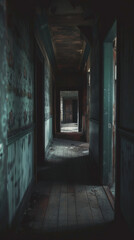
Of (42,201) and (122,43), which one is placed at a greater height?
(122,43)

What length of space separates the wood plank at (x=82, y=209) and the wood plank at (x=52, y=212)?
0.27 meters

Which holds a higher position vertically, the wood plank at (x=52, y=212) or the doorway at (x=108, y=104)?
the doorway at (x=108, y=104)

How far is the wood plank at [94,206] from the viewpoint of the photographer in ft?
7.33

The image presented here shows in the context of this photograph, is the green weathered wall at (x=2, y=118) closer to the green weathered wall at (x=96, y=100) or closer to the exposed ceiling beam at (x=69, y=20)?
the green weathered wall at (x=96, y=100)

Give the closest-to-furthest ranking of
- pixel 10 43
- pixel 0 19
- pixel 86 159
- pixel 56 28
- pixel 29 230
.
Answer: pixel 0 19 < pixel 10 43 < pixel 29 230 < pixel 56 28 < pixel 86 159

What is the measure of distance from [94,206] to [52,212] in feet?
1.88

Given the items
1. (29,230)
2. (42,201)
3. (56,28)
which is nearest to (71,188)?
(42,201)

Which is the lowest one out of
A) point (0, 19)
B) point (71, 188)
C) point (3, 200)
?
point (71, 188)

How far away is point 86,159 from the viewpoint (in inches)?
202

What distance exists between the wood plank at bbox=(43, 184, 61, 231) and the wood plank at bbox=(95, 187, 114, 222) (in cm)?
58

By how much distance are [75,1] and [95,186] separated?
3094 mm

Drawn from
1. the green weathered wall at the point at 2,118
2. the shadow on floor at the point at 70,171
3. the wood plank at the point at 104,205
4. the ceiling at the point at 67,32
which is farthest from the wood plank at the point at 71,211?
the ceiling at the point at 67,32

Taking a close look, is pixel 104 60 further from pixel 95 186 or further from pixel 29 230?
pixel 29 230

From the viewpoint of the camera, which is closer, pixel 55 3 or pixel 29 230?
pixel 29 230
